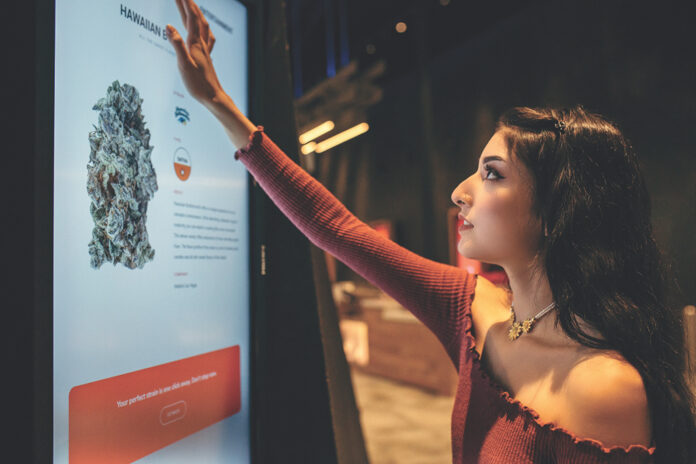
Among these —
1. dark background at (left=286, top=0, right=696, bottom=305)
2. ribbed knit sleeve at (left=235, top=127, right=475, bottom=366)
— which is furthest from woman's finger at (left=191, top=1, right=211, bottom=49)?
dark background at (left=286, top=0, right=696, bottom=305)

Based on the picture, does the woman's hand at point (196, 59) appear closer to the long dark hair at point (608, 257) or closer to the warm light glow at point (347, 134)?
the long dark hair at point (608, 257)

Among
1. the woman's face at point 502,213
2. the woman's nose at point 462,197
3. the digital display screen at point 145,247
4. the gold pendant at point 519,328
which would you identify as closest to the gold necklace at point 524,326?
the gold pendant at point 519,328

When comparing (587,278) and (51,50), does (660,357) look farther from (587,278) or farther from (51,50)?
(51,50)

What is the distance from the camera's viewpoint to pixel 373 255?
99 cm

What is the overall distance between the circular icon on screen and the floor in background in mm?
2568

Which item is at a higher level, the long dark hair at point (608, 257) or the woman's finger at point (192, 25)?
the woman's finger at point (192, 25)

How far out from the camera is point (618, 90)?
3479 millimetres

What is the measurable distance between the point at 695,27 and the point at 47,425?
4.19m

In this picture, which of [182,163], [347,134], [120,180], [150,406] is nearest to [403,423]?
[150,406]

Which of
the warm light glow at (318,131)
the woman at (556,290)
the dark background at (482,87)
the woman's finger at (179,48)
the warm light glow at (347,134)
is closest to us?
the woman at (556,290)

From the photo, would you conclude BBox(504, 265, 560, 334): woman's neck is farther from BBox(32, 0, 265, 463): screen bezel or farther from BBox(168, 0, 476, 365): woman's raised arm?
BBox(32, 0, 265, 463): screen bezel

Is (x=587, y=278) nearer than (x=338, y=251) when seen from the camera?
Yes

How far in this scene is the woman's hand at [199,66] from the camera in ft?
2.76

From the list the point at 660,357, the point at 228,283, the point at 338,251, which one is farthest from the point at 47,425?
the point at 660,357
